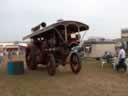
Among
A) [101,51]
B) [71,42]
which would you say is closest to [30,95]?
[71,42]

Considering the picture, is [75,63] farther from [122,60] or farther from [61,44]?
[122,60]

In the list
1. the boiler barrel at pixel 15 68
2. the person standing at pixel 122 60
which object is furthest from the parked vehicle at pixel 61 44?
the person standing at pixel 122 60

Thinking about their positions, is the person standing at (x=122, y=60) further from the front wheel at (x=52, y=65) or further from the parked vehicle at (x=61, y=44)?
the front wheel at (x=52, y=65)

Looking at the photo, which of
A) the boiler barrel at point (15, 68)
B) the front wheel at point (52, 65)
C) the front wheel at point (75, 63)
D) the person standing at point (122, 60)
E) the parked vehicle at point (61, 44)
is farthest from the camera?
the person standing at point (122, 60)

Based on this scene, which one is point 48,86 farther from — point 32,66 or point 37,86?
point 32,66

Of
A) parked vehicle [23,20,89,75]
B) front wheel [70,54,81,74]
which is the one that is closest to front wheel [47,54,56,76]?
parked vehicle [23,20,89,75]

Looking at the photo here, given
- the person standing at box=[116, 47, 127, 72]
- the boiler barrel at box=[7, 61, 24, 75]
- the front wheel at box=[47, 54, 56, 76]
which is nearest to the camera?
the front wheel at box=[47, 54, 56, 76]

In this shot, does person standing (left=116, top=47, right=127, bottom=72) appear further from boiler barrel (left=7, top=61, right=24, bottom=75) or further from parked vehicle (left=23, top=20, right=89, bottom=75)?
boiler barrel (left=7, top=61, right=24, bottom=75)

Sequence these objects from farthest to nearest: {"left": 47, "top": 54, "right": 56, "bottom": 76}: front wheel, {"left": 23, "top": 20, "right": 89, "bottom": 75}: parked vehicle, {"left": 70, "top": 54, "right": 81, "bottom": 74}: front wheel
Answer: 1. {"left": 70, "top": 54, "right": 81, "bottom": 74}: front wheel
2. {"left": 23, "top": 20, "right": 89, "bottom": 75}: parked vehicle
3. {"left": 47, "top": 54, "right": 56, "bottom": 76}: front wheel

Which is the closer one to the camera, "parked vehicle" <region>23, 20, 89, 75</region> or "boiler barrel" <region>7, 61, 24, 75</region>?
"parked vehicle" <region>23, 20, 89, 75</region>

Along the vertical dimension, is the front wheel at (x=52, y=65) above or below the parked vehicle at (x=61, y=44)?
below

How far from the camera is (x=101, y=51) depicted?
Result: 31953 mm

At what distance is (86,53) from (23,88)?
77.7 feet

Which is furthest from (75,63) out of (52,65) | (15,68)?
(15,68)
